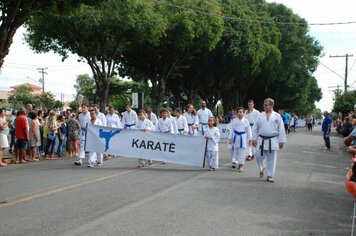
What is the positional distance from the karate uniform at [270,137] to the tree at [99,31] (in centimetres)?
1266

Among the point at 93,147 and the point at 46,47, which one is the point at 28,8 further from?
the point at 46,47

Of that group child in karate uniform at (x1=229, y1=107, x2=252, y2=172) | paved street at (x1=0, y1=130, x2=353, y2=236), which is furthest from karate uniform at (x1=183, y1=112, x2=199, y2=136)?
paved street at (x1=0, y1=130, x2=353, y2=236)

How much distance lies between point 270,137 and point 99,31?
15.7 m

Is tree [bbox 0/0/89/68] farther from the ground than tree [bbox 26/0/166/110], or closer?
closer

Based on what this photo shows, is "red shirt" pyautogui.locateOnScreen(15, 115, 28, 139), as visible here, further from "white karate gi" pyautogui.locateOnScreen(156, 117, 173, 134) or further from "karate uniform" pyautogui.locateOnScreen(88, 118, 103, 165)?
"white karate gi" pyautogui.locateOnScreen(156, 117, 173, 134)

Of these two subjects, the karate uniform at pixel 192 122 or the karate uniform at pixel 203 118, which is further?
the karate uniform at pixel 203 118

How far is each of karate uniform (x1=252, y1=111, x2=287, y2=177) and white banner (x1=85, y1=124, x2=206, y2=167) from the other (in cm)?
231

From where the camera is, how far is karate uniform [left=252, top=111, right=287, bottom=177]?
10.8 meters

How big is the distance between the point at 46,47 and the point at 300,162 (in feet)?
60.0

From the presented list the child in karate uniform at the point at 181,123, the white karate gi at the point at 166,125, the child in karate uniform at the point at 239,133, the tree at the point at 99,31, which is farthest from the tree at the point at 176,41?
the child in karate uniform at the point at 239,133

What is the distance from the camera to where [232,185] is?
9977mm

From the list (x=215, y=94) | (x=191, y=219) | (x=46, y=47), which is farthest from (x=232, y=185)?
(x=215, y=94)

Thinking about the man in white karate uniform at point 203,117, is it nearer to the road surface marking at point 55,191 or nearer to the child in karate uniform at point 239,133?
the child in karate uniform at point 239,133

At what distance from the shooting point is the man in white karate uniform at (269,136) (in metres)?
→ 10.8
